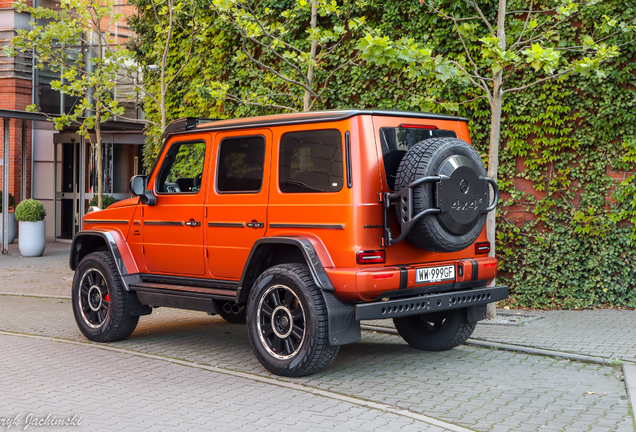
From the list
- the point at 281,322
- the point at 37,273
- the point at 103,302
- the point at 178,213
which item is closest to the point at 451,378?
the point at 281,322

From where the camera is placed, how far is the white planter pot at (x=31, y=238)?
16.9 meters

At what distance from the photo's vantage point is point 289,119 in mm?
6227

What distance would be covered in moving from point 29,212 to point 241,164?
1197cm

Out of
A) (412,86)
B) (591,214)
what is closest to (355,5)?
(412,86)

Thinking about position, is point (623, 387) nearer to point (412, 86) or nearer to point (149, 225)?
point (149, 225)

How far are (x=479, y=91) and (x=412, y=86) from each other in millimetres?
1016

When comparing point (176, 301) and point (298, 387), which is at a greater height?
point (176, 301)

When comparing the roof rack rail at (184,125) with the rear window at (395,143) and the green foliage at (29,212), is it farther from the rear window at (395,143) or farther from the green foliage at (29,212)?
the green foliage at (29,212)

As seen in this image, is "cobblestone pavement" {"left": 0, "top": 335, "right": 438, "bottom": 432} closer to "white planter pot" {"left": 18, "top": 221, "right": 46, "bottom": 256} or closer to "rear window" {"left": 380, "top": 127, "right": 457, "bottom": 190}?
"rear window" {"left": 380, "top": 127, "right": 457, "bottom": 190}

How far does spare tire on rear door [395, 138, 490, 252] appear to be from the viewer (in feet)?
18.2

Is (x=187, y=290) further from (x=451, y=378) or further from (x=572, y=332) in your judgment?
(x=572, y=332)

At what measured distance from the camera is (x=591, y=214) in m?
9.42

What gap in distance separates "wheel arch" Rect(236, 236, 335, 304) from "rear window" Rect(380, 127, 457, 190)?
33.4 inches

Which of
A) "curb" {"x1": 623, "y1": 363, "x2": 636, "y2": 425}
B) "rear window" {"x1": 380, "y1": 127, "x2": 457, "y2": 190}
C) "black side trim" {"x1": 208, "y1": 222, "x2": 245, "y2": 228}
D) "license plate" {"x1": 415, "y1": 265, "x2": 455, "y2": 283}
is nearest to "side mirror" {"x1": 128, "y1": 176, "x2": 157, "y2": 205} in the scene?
"black side trim" {"x1": 208, "y1": 222, "x2": 245, "y2": 228}
